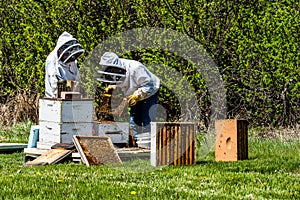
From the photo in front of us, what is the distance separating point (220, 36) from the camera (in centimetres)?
1234

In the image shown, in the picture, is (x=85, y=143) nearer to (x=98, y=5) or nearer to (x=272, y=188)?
(x=272, y=188)

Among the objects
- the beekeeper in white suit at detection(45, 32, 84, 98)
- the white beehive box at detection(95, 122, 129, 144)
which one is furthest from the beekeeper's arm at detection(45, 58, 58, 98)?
the white beehive box at detection(95, 122, 129, 144)

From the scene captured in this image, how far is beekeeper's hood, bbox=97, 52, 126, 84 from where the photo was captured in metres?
8.78

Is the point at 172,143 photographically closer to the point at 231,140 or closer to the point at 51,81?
the point at 231,140

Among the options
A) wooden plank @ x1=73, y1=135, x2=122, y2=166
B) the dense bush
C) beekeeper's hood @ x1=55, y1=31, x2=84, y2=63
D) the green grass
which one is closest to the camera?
the green grass

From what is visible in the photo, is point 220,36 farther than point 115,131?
Yes

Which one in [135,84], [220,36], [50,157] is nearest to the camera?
[50,157]

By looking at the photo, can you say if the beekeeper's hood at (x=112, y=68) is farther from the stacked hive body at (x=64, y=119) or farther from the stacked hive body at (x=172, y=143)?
the stacked hive body at (x=172, y=143)

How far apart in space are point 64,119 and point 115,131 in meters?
0.83

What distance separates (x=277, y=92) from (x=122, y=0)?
145 inches

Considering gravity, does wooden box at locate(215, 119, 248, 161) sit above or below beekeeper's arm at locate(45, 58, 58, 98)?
below

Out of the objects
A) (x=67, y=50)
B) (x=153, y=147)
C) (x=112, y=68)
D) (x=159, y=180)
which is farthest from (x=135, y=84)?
(x=159, y=180)

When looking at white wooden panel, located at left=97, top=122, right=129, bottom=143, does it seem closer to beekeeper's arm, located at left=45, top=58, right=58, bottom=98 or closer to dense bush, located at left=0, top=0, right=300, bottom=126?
beekeeper's arm, located at left=45, top=58, right=58, bottom=98

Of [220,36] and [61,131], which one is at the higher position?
[220,36]
